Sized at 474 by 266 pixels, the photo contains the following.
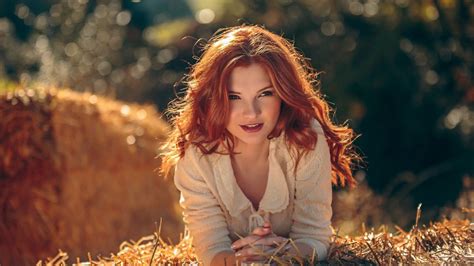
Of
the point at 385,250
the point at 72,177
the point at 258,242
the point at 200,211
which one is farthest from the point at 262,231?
the point at 72,177

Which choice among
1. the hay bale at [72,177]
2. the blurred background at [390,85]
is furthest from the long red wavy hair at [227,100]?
the blurred background at [390,85]

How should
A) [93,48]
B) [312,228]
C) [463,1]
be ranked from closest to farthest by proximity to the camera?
[312,228]
[463,1]
[93,48]

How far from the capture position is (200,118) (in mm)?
3113

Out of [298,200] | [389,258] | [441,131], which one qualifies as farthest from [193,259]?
[441,131]

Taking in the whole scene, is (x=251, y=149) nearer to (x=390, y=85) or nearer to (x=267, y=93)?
(x=267, y=93)

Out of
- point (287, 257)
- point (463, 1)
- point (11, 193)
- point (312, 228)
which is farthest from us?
point (463, 1)

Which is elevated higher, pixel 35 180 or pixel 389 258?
pixel 389 258

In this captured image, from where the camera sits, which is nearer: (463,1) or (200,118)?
(200,118)

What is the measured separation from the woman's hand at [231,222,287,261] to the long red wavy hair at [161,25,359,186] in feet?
1.03

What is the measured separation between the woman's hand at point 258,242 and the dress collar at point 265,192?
206 millimetres

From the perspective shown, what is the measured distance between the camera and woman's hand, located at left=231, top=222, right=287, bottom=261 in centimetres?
278

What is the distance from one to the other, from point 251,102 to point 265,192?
1.04 ft

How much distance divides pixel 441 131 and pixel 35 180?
427cm

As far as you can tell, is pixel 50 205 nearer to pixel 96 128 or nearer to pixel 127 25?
pixel 96 128
